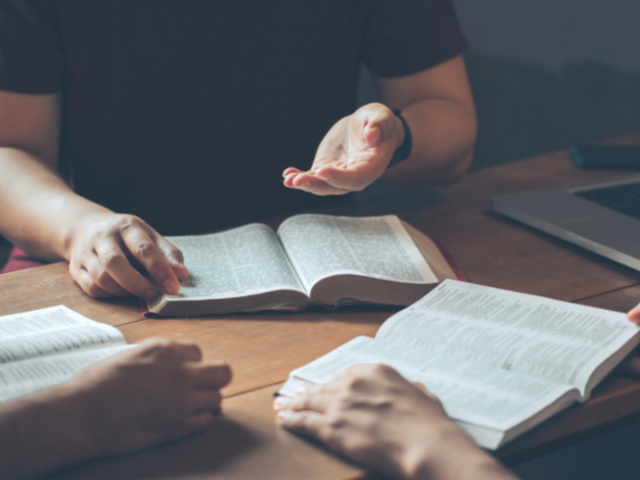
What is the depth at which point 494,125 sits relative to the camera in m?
2.13

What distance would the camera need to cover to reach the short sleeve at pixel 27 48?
0.96m

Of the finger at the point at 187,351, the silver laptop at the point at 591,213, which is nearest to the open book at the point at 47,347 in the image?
the finger at the point at 187,351

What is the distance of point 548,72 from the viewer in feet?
6.56

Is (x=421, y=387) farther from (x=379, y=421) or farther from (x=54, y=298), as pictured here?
(x=54, y=298)

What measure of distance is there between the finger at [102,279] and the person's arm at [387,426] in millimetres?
329

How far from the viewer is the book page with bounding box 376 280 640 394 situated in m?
0.59

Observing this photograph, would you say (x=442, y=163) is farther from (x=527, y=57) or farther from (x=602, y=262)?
(x=527, y=57)

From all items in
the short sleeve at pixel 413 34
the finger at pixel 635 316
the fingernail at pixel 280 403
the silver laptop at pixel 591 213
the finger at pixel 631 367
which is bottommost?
the fingernail at pixel 280 403

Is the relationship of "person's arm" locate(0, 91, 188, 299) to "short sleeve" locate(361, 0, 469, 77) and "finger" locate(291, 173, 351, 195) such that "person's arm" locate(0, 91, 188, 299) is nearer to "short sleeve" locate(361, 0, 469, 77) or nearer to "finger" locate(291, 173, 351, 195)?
"finger" locate(291, 173, 351, 195)

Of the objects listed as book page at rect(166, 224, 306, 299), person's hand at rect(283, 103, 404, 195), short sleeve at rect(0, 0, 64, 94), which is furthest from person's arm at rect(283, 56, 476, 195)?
short sleeve at rect(0, 0, 64, 94)

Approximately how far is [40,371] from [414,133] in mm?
791

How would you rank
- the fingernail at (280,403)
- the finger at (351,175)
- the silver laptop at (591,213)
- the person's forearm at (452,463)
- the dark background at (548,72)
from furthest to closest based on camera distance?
1. the dark background at (548,72)
2. the silver laptop at (591,213)
3. the finger at (351,175)
4. the fingernail at (280,403)
5. the person's forearm at (452,463)

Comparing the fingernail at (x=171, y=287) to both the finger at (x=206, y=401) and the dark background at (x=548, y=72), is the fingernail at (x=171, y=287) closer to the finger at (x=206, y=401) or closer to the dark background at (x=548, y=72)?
the finger at (x=206, y=401)

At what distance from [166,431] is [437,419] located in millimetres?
229
